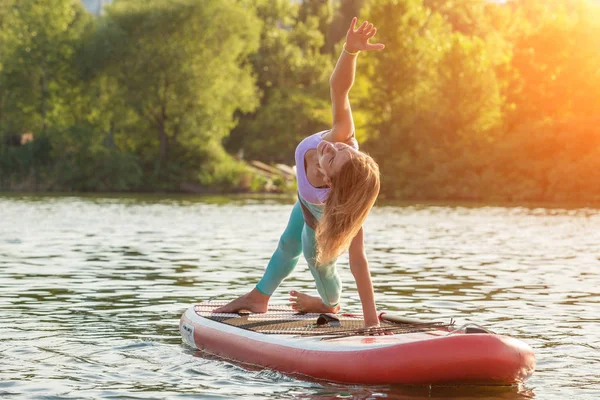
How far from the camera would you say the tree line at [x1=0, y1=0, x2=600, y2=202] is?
167ft

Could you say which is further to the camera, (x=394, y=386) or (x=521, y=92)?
(x=521, y=92)

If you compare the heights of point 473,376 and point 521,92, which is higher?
point 521,92

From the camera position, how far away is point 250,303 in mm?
9305

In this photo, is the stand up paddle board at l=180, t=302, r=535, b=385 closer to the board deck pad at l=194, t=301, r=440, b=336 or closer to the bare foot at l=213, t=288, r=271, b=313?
the board deck pad at l=194, t=301, r=440, b=336

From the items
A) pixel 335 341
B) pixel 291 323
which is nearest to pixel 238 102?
pixel 291 323

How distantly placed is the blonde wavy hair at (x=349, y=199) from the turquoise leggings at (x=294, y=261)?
91cm

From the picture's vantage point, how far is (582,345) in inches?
362

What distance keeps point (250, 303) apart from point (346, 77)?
242 cm

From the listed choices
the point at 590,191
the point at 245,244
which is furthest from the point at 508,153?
the point at 245,244

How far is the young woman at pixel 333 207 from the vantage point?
291 inches

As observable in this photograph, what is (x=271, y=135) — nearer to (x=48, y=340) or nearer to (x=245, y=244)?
(x=245, y=244)

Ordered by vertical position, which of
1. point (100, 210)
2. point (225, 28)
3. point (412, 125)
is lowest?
point (100, 210)

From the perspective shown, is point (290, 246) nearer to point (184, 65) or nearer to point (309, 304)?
point (309, 304)

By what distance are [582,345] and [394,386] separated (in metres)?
2.57
